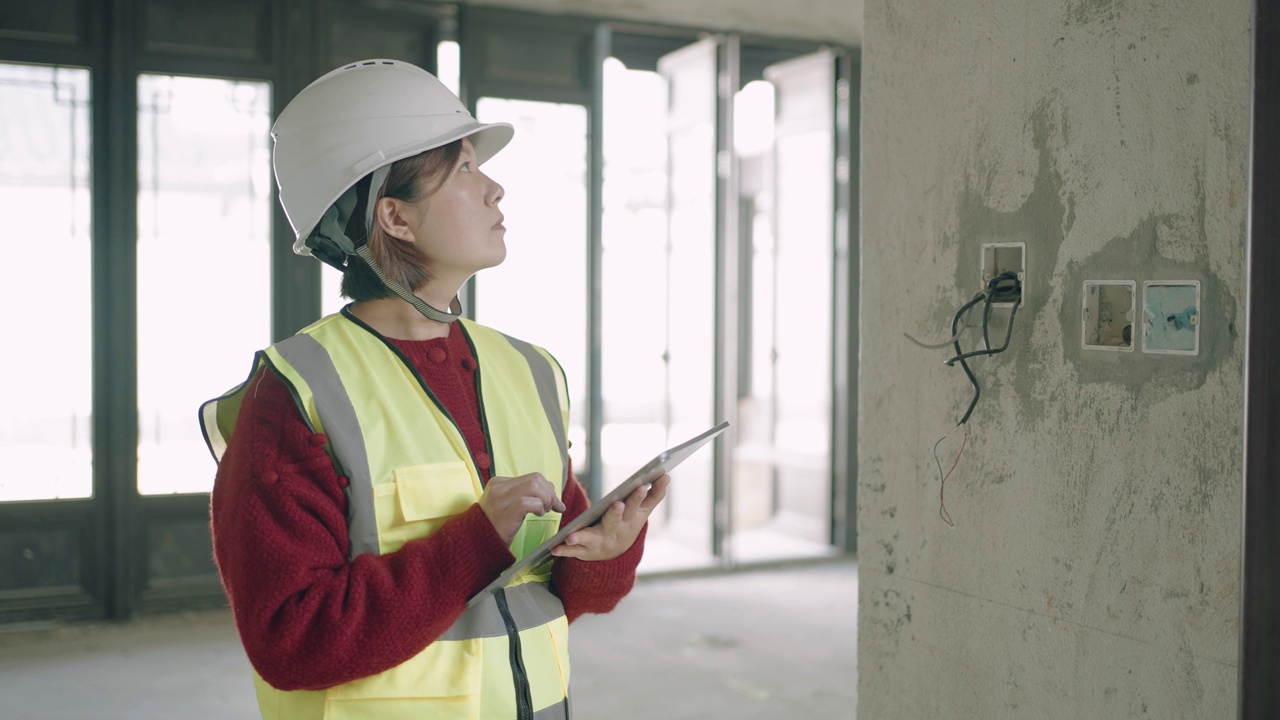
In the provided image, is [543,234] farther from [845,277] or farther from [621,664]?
[621,664]

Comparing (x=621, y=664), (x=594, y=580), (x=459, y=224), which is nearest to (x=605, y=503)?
(x=594, y=580)

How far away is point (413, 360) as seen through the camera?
1.33 m

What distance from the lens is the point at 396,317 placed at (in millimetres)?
1371

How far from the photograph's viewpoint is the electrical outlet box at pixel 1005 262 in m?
1.92

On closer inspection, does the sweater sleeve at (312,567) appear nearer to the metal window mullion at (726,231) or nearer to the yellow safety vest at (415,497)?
the yellow safety vest at (415,497)

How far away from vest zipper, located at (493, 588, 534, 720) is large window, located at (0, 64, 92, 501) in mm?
3489

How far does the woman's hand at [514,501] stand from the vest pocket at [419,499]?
2.5 inches

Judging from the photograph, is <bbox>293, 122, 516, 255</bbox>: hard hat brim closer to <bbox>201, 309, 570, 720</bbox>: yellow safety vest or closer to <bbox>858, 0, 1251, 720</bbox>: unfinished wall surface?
<bbox>201, 309, 570, 720</bbox>: yellow safety vest

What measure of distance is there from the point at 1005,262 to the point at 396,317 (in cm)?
112

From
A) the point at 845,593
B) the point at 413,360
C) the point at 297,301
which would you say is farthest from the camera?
the point at 845,593

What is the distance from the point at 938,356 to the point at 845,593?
301 centimetres

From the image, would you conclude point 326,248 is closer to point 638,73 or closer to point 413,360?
point 413,360

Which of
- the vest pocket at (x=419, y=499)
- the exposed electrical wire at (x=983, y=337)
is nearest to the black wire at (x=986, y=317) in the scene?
the exposed electrical wire at (x=983, y=337)

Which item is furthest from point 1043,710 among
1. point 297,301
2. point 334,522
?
point 297,301
